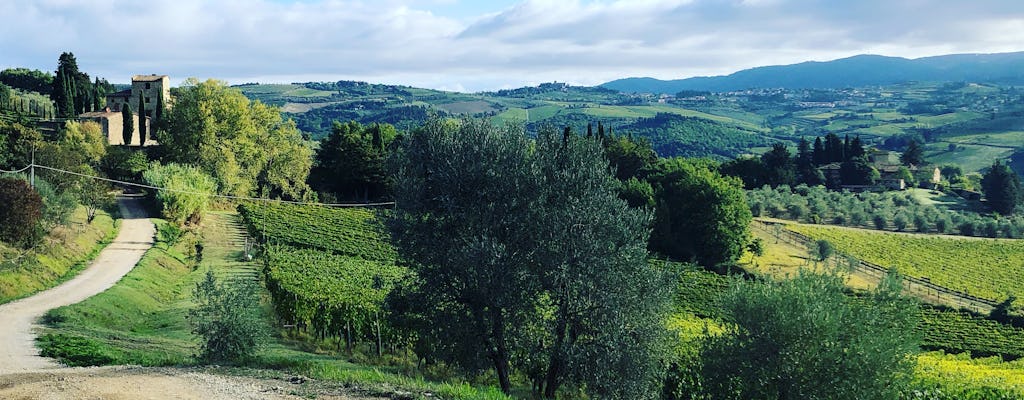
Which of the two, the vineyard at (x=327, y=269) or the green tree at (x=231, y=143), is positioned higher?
the green tree at (x=231, y=143)

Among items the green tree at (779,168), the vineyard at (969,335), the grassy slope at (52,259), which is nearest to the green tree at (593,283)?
the grassy slope at (52,259)

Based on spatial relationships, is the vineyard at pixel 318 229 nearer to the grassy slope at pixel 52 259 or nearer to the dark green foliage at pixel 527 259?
the grassy slope at pixel 52 259

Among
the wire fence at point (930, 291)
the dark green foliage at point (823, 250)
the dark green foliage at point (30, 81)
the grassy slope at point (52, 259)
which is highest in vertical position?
the dark green foliage at point (30, 81)

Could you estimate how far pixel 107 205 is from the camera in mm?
60094

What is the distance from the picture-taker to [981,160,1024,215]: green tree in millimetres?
109500

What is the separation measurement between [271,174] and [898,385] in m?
66.1

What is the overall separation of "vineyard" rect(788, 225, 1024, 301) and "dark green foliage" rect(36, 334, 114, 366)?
66.5 m

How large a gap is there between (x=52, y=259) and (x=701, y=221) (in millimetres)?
55700

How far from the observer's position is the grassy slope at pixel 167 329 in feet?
68.4

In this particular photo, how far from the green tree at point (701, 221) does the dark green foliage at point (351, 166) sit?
3129 centimetres

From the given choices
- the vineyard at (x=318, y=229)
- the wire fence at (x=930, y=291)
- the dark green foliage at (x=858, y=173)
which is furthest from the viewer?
the dark green foliage at (x=858, y=173)

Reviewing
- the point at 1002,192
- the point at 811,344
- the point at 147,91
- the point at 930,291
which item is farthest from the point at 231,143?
the point at 1002,192

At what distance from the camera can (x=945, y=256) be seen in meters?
78.6

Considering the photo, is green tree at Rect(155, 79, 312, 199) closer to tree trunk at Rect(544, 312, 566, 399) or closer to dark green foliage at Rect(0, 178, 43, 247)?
dark green foliage at Rect(0, 178, 43, 247)
